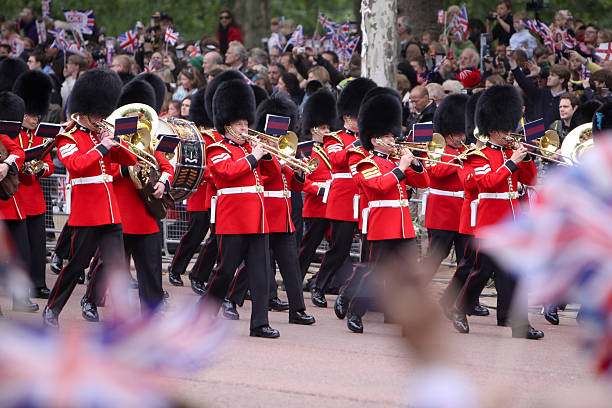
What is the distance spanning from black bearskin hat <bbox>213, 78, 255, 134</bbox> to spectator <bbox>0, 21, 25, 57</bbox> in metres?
8.90

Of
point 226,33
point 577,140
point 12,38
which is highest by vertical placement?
point 577,140

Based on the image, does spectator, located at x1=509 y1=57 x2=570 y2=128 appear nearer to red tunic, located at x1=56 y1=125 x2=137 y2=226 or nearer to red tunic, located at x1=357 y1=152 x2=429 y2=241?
red tunic, located at x1=357 y1=152 x2=429 y2=241

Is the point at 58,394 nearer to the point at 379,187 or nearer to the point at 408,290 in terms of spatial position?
the point at 408,290

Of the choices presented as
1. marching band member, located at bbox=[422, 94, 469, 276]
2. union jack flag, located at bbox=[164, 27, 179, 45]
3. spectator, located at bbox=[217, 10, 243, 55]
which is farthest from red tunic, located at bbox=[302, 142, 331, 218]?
spectator, located at bbox=[217, 10, 243, 55]

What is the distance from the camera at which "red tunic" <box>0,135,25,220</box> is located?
23.7ft

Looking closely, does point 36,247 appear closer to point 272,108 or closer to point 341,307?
point 272,108

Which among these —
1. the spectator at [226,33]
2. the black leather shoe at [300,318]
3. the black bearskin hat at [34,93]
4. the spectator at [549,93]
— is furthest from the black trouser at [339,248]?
the spectator at [226,33]

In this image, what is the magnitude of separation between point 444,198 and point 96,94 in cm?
278

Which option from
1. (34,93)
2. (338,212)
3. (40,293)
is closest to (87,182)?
(40,293)

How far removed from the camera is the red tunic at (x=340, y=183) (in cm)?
812

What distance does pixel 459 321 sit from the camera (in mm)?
6918

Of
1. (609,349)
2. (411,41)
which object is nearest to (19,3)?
(411,41)

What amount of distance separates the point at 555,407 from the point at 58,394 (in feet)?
1.72

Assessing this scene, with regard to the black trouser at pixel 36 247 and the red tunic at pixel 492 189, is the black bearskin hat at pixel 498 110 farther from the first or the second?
the black trouser at pixel 36 247
